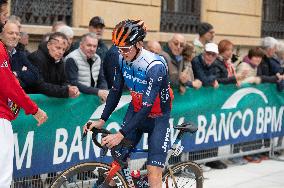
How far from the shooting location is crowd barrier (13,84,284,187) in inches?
248

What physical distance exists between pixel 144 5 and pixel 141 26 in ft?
26.9

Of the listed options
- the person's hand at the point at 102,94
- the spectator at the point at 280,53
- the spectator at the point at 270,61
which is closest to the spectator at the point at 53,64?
the person's hand at the point at 102,94

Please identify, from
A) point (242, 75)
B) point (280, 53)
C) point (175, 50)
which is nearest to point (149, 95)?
point (175, 50)

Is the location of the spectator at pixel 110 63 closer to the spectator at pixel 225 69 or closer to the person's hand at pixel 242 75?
the spectator at pixel 225 69

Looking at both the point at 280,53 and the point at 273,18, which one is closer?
the point at 280,53

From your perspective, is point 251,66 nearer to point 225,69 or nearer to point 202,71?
point 225,69

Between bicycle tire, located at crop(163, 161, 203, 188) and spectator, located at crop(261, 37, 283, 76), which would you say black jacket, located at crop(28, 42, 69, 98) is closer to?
bicycle tire, located at crop(163, 161, 203, 188)

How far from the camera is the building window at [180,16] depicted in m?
14.2

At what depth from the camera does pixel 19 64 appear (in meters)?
6.35

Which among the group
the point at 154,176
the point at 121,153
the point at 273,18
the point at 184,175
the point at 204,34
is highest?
the point at 273,18

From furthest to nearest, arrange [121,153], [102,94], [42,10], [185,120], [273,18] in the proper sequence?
[273,18] → [42,10] → [185,120] → [102,94] → [121,153]

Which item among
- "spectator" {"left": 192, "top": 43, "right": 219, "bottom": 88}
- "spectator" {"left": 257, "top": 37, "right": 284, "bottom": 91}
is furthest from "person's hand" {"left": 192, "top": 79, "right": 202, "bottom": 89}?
"spectator" {"left": 257, "top": 37, "right": 284, "bottom": 91}

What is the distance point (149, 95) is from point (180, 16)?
9872mm

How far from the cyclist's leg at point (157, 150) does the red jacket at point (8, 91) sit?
1046 mm
